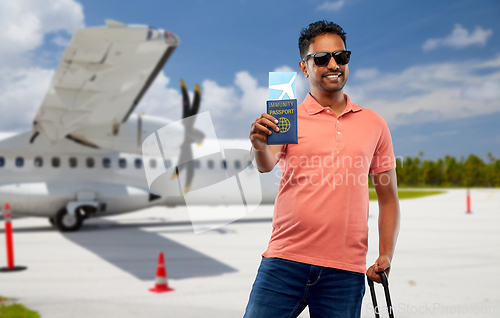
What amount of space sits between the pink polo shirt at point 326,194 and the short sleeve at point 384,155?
86 millimetres

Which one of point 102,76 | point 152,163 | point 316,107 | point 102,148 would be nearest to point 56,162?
point 102,148

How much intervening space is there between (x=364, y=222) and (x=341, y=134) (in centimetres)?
37

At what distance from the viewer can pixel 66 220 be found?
10.5 metres

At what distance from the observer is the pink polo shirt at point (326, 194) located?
1.51m

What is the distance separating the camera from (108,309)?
13.4 feet

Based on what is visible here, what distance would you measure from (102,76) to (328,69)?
6.93m

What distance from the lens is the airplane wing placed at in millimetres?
6312

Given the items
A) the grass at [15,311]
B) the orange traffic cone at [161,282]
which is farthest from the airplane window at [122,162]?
the grass at [15,311]

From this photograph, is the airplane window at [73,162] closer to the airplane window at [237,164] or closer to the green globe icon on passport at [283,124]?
the airplane window at [237,164]

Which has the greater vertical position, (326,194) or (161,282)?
(326,194)

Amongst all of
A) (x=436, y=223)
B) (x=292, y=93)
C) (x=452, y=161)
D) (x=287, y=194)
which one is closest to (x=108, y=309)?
(x=287, y=194)

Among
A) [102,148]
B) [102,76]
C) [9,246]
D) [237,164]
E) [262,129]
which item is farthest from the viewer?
[237,164]

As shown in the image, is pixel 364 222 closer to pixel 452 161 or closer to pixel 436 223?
pixel 436 223

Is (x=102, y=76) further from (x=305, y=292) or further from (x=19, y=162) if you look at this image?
(x=305, y=292)
